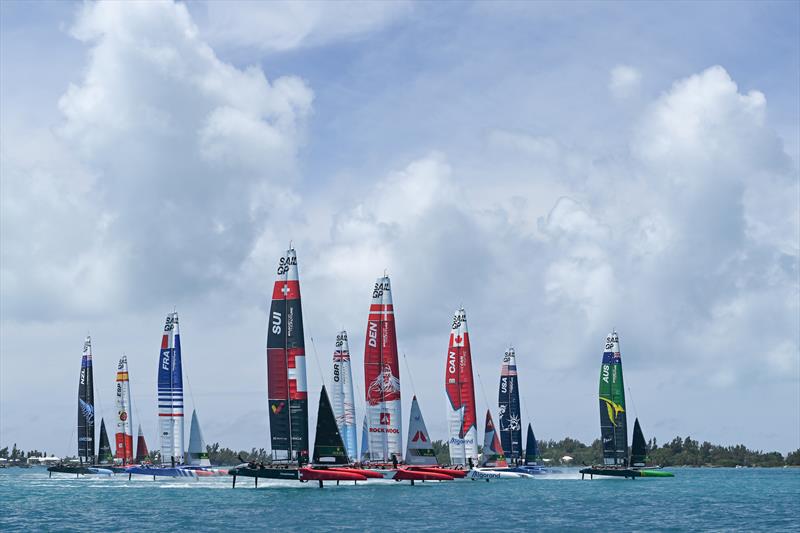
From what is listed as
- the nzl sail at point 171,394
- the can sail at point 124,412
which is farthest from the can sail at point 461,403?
the can sail at point 124,412

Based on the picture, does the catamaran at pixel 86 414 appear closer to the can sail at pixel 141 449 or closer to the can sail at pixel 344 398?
the can sail at pixel 141 449

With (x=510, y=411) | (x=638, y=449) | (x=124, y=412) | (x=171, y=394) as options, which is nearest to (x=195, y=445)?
(x=171, y=394)

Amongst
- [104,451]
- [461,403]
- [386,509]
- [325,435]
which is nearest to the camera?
[386,509]

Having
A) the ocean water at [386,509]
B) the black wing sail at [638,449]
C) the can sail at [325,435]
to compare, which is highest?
the can sail at [325,435]

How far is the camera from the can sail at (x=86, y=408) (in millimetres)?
118125

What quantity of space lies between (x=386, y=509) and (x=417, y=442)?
20288 mm

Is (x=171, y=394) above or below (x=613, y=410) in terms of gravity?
above

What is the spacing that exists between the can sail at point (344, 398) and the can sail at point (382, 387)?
36.3 feet

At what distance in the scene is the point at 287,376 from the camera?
74812mm

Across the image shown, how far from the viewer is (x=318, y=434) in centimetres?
7412

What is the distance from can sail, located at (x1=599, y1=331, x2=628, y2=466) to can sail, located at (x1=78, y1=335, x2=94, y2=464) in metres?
56.9

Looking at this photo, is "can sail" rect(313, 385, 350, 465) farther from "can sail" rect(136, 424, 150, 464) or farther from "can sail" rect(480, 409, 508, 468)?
"can sail" rect(136, 424, 150, 464)

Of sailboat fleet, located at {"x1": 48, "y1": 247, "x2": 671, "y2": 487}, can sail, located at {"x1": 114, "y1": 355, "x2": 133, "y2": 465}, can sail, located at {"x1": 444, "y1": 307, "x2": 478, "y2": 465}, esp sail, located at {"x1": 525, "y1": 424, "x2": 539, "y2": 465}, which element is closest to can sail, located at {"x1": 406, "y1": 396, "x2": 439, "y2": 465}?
sailboat fleet, located at {"x1": 48, "y1": 247, "x2": 671, "y2": 487}

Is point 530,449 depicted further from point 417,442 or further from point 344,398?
point 417,442
